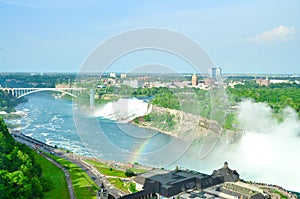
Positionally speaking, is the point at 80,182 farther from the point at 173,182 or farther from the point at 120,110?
the point at 173,182

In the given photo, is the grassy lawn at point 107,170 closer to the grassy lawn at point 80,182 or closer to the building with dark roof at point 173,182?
the grassy lawn at point 80,182

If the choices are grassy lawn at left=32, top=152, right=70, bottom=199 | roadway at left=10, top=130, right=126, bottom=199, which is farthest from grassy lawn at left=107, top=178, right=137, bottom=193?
grassy lawn at left=32, top=152, right=70, bottom=199

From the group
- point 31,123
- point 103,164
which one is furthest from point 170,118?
point 31,123

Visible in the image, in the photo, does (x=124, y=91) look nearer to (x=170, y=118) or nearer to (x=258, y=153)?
(x=170, y=118)

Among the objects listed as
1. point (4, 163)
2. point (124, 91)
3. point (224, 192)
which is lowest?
point (224, 192)

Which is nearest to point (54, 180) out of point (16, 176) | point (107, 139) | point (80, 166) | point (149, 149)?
point (80, 166)

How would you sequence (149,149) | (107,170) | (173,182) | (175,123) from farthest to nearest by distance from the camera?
(175,123) < (149,149) < (107,170) < (173,182)

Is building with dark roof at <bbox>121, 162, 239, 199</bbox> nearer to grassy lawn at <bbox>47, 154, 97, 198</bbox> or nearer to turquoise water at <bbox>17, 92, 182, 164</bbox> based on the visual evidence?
grassy lawn at <bbox>47, 154, 97, 198</bbox>
